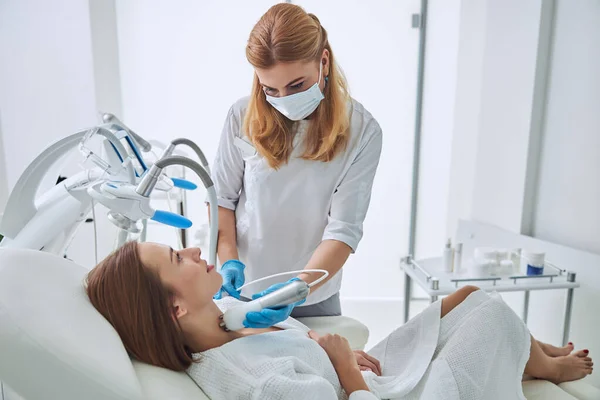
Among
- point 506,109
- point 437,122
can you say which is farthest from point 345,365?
point 437,122

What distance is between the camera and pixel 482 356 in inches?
46.1

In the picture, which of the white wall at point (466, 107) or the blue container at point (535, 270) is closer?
the blue container at point (535, 270)

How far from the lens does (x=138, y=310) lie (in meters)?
0.93

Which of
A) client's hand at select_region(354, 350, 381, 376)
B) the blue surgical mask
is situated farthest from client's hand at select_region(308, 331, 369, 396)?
the blue surgical mask

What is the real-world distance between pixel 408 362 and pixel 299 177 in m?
0.62

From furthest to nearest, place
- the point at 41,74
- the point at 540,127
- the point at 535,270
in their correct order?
the point at 41,74
the point at 540,127
the point at 535,270

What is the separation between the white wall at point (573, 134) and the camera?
73.7 inches

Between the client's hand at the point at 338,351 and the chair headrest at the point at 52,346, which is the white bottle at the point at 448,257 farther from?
the chair headrest at the point at 52,346

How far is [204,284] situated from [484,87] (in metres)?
2.01

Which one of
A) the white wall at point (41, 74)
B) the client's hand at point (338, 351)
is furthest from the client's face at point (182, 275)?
the white wall at point (41, 74)

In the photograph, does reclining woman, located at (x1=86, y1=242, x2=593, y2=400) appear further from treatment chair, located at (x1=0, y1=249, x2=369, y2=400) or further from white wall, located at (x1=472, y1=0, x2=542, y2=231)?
white wall, located at (x1=472, y1=0, x2=542, y2=231)

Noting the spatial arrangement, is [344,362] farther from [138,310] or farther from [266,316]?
[138,310]

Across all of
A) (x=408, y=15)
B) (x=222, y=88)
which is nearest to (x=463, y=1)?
(x=408, y=15)

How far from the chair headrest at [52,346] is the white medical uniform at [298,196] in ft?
2.01
